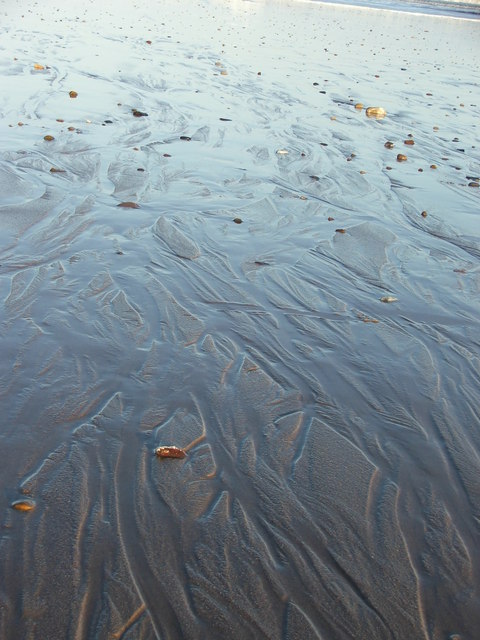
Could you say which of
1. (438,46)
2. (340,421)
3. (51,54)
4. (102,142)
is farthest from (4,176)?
(438,46)

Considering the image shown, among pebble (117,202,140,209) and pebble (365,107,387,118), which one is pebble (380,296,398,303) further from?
pebble (365,107,387,118)

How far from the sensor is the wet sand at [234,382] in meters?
2.68

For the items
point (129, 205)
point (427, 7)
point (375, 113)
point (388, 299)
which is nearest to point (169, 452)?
point (388, 299)

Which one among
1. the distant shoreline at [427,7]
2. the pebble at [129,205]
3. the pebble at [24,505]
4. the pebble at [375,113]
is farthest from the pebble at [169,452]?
the distant shoreline at [427,7]

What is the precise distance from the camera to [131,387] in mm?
3855

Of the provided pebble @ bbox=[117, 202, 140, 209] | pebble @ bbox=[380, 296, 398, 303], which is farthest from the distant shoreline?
pebble @ bbox=[380, 296, 398, 303]

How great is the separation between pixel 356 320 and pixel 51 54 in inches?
501

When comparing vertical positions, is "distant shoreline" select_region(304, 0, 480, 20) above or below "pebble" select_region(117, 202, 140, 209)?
below

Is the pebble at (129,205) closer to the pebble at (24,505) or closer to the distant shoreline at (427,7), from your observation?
the pebble at (24,505)

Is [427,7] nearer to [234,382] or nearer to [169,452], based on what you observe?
[234,382]

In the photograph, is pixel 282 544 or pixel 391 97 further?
pixel 391 97

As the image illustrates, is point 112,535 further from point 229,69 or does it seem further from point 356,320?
point 229,69

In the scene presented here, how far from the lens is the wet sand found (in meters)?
2.68

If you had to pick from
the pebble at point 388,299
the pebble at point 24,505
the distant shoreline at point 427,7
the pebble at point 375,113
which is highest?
the pebble at point 24,505
